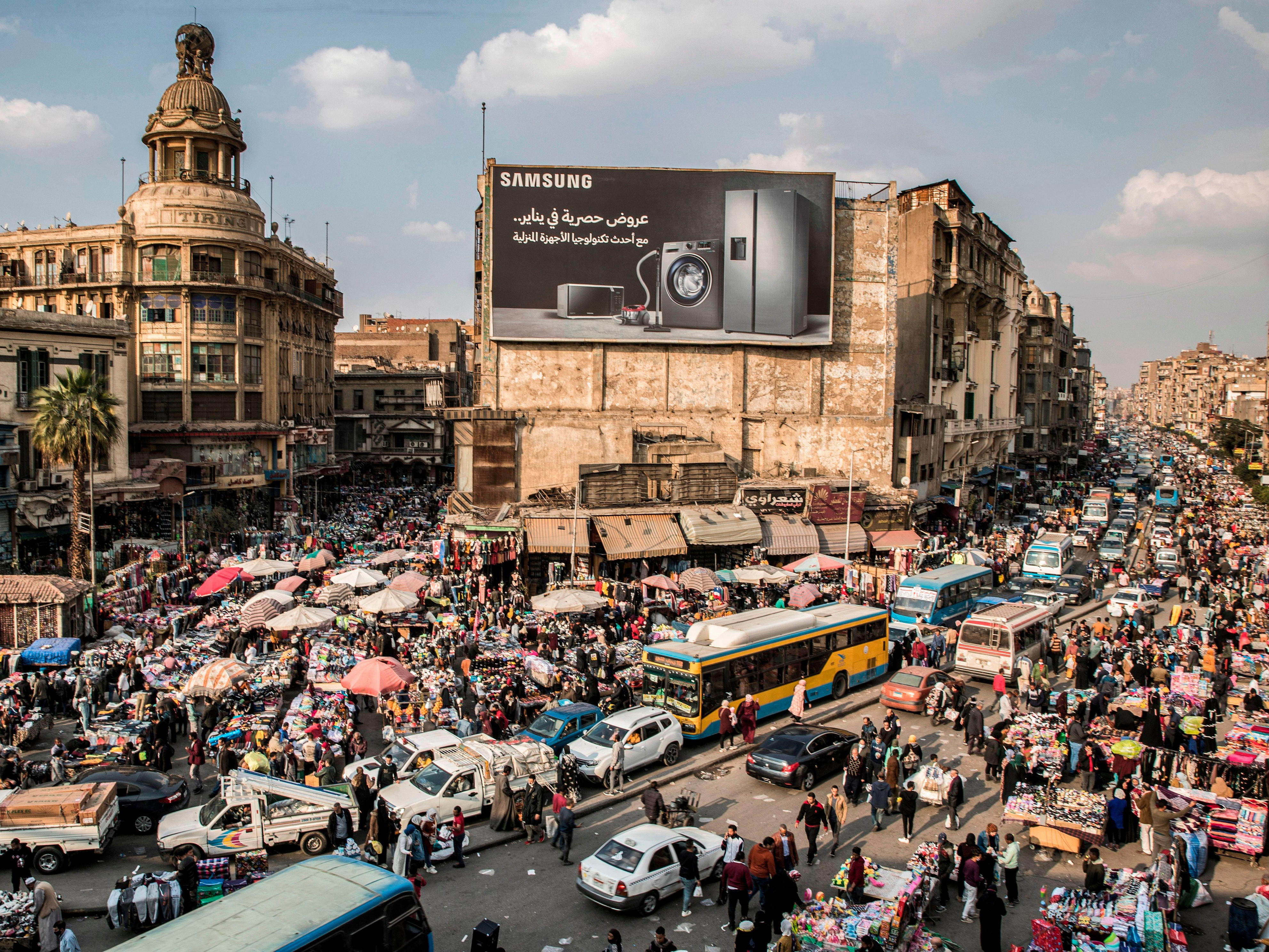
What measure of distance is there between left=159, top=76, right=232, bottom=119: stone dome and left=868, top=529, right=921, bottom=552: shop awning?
150 feet

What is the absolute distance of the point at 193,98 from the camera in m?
56.1

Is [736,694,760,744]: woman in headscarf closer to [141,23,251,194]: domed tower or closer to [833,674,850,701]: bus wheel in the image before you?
[833,674,850,701]: bus wheel

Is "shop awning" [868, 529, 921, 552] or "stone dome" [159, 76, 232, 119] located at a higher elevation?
"stone dome" [159, 76, 232, 119]

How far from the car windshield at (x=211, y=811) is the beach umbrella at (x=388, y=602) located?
467 inches

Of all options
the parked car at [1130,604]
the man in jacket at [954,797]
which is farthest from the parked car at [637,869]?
the parked car at [1130,604]

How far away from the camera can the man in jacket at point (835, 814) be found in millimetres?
15383

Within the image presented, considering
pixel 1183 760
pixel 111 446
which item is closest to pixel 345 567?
pixel 111 446

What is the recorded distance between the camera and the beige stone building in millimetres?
52406

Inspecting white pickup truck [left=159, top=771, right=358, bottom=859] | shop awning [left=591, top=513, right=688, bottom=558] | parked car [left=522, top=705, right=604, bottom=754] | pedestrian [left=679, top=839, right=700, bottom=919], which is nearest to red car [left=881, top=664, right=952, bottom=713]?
parked car [left=522, top=705, right=604, bottom=754]

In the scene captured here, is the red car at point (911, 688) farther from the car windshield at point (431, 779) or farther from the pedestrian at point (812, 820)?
the car windshield at point (431, 779)

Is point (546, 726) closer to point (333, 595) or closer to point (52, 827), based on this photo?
point (52, 827)

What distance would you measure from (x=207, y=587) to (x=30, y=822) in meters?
16.8

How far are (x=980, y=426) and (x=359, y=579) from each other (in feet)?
159

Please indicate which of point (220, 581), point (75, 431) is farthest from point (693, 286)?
point (75, 431)
